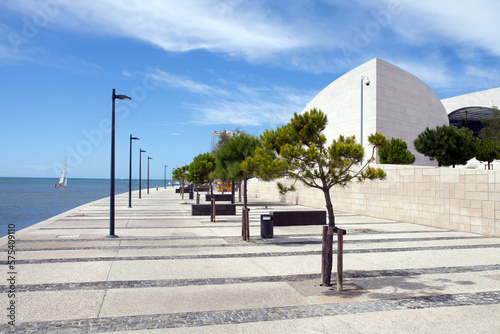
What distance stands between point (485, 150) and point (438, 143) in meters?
4.68

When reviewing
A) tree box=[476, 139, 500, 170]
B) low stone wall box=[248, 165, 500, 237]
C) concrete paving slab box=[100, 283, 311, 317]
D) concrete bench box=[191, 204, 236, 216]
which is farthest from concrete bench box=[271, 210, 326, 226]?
tree box=[476, 139, 500, 170]

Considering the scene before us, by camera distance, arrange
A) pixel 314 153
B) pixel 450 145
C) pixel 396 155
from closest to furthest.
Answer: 1. pixel 314 153
2. pixel 396 155
3. pixel 450 145

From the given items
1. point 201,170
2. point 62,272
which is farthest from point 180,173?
point 62,272

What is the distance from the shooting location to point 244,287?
7324 mm

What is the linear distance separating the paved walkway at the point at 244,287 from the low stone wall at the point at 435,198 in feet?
8.73

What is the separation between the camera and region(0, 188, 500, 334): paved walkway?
17.9ft

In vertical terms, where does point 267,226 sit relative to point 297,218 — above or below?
above

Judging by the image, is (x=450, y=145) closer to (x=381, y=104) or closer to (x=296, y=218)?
(x=381, y=104)

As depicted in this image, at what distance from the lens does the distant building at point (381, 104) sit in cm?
4478

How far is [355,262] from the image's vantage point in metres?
9.72

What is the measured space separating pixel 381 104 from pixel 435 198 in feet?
95.6

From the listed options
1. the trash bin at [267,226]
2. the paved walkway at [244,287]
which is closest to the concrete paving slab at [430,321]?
the paved walkway at [244,287]

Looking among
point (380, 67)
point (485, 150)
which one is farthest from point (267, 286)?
point (380, 67)

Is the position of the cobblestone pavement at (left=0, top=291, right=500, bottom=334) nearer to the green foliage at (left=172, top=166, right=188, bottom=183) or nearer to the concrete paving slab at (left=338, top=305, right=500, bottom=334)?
the concrete paving slab at (left=338, top=305, right=500, bottom=334)
